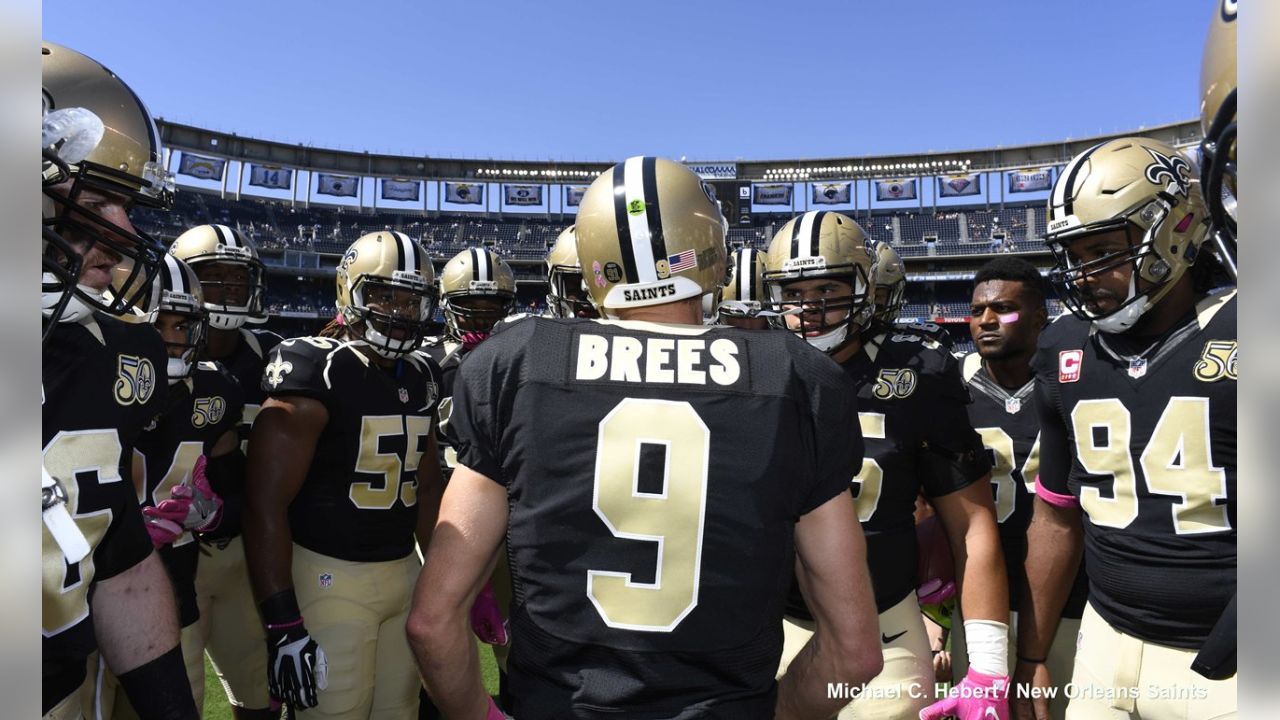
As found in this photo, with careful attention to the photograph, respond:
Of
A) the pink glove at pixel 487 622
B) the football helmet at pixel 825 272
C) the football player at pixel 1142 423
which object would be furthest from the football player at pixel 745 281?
A: the football player at pixel 1142 423

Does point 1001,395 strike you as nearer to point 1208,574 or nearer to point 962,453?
point 962,453

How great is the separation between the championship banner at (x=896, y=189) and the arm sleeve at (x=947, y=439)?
4413 centimetres

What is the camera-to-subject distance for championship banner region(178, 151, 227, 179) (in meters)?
38.6

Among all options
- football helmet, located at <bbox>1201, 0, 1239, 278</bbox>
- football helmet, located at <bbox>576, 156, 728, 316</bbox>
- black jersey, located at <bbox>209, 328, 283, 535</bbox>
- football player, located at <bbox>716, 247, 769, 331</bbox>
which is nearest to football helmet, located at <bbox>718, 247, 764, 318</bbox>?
football player, located at <bbox>716, 247, 769, 331</bbox>

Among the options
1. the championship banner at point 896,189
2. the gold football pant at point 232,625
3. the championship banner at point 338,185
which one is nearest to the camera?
the gold football pant at point 232,625

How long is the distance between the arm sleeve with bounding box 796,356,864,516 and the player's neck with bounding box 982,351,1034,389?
3066mm

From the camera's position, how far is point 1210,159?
3.78 feet

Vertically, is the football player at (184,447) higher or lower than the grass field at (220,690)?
higher

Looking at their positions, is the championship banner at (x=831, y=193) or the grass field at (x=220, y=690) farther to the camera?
the championship banner at (x=831, y=193)

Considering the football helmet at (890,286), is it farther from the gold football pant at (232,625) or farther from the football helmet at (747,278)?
the gold football pant at (232,625)

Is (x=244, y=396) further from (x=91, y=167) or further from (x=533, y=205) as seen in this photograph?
(x=533, y=205)

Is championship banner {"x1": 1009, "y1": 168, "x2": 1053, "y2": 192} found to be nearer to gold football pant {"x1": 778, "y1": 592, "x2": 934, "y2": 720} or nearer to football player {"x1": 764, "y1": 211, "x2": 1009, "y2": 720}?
football player {"x1": 764, "y1": 211, "x2": 1009, "y2": 720}

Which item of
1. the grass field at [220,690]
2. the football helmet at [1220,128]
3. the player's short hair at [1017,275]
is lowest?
the grass field at [220,690]

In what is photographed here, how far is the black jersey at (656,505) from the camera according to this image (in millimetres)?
1741
